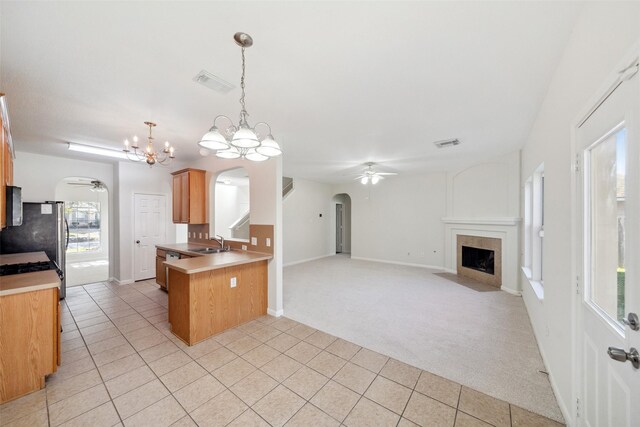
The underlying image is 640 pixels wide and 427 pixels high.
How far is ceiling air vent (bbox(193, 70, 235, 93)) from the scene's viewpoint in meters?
2.03

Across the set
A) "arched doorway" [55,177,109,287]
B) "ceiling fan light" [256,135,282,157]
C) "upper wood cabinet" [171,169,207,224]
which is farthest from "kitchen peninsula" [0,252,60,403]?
"arched doorway" [55,177,109,287]

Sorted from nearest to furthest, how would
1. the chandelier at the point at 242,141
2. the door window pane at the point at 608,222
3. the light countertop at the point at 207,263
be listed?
the door window pane at the point at 608,222 < the chandelier at the point at 242,141 < the light countertop at the point at 207,263

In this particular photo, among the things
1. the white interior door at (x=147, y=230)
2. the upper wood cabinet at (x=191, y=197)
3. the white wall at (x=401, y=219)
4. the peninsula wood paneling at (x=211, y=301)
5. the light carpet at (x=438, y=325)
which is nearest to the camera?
the light carpet at (x=438, y=325)

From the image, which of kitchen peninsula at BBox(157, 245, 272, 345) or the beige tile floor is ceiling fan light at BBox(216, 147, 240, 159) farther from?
the beige tile floor

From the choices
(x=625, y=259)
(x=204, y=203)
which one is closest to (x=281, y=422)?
(x=625, y=259)


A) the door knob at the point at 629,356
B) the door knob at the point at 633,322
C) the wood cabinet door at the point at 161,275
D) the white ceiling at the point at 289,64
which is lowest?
the wood cabinet door at the point at 161,275

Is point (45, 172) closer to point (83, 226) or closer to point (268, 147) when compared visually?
point (83, 226)

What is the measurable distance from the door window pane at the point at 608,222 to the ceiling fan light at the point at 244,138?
6.38 ft

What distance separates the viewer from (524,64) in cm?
192

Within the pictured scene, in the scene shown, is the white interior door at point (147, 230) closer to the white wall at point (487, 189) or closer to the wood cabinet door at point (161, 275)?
the wood cabinet door at point (161, 275)

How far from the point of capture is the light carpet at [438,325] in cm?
217

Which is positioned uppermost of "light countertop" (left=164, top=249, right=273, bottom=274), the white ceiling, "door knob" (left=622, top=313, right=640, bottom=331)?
the white ceiling

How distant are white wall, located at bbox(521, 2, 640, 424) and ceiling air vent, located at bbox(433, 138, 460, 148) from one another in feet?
4.34

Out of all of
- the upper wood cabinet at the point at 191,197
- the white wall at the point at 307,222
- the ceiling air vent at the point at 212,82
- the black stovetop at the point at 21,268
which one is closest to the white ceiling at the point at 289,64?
the ceiling air vent at the point at 212,82
